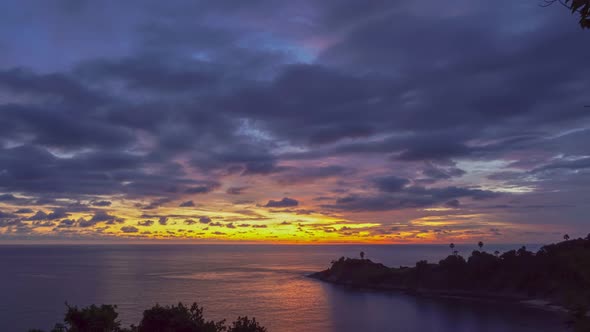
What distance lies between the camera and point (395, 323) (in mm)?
112625

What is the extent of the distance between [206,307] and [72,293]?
56.5m

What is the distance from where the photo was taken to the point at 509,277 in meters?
152

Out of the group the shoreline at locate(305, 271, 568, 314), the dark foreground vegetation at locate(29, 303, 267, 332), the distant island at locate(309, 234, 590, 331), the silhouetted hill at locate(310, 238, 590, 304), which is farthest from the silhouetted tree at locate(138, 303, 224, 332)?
the shoreline at locate(305, 271, 568, 314)

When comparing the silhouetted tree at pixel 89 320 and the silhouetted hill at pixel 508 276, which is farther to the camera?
the silhouetted hill at pixel 508 276

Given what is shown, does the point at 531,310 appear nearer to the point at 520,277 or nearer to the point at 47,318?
the point at 520,277

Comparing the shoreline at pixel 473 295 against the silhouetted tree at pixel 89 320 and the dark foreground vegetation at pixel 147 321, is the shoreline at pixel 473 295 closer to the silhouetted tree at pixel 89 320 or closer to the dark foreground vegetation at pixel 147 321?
the dark foreground vegetation at pixel 147 321

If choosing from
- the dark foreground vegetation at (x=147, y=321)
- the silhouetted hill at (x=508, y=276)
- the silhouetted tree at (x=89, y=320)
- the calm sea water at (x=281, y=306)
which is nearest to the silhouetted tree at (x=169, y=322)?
the dark foreground vegetation at (x=147, y=321)

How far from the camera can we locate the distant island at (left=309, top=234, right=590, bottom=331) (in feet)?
438

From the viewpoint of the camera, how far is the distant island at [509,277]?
133 metres

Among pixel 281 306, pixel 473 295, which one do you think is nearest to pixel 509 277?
pixel 473 295

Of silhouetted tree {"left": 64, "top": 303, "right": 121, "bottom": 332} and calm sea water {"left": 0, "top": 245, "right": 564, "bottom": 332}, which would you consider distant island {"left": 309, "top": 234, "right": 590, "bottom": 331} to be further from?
silhouetted tree {"left": 64, "top": 303, "right": 121, "bottom": 332}

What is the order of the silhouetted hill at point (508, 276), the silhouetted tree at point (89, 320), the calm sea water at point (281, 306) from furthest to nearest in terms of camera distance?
the silhouetted hill at point (508, 276), the calm sea water at point (281, 306), the silhouetted tree at point (89, 320)

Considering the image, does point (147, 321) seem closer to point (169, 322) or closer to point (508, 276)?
point (169, 322)

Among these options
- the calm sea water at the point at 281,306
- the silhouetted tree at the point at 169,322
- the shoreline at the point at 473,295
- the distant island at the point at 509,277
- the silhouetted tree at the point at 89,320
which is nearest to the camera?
the silhouetted tree at the point at 89,320
